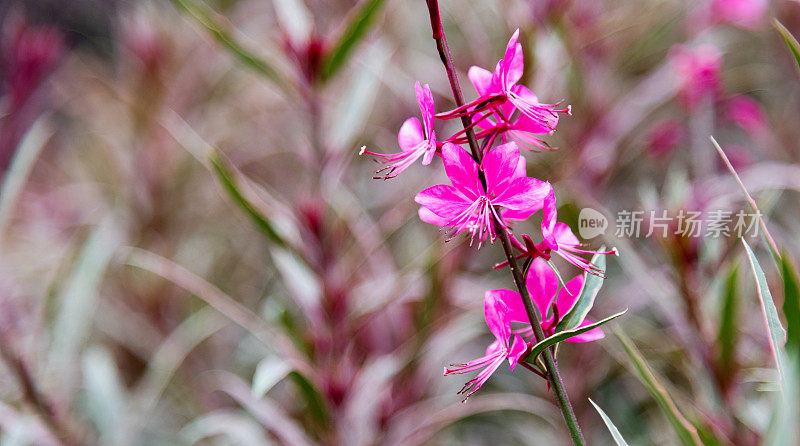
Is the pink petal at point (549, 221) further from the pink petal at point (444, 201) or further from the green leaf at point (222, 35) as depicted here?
the green leaf at point (222, 35)

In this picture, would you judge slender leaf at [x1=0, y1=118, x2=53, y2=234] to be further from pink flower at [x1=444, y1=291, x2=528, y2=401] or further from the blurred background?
pink flower at [x1=444, y1=291, x2=528, y2=401]

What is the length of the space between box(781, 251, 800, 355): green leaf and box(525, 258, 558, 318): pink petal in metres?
0.11

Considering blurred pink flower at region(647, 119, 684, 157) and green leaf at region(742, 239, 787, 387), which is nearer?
green leaf at region(742, 239, 787, 387)

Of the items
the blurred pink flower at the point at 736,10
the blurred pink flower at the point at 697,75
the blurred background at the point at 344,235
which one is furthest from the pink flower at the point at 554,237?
the blurred pink flower at the point at 736,10

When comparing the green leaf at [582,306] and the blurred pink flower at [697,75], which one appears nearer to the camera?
the green leaf at [582,306]

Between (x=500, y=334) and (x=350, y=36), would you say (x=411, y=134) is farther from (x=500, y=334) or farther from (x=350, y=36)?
(x=350, y=36)

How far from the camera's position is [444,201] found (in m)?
0.30

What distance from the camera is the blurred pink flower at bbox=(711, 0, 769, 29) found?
32.9 inches

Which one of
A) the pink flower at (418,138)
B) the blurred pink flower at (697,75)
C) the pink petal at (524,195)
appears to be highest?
the blurred pink flower at (697,75)

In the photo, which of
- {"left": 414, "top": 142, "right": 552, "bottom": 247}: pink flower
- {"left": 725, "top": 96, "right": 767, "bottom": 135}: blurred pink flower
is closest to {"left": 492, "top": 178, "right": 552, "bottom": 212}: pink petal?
{"left": 414, "top": 142, "right": 552, "bottom": 247}: pink flower

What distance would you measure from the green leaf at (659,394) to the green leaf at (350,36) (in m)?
0.35

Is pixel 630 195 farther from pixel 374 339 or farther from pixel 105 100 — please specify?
pixel 105 100

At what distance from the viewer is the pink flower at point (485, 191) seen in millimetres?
289

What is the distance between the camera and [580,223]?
23.7 inches
